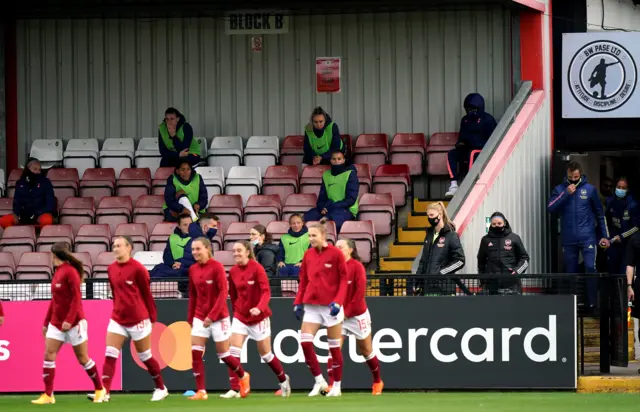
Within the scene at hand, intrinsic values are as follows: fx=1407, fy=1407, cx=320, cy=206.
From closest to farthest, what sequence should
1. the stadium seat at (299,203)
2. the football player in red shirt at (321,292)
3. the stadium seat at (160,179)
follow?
the football player in red shirt at (321,292)
the stadium seat at (299,203)
the stadium seat at (160,179)

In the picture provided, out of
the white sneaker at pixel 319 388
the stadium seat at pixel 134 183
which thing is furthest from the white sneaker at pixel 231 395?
the stadium seat at pixel 134 183

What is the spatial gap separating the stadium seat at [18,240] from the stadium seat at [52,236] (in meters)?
0.14

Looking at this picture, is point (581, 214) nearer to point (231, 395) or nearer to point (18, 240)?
point (231, 395)

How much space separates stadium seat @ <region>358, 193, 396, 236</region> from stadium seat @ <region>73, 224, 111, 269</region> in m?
3.79

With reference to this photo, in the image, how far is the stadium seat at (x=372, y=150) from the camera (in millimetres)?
22984

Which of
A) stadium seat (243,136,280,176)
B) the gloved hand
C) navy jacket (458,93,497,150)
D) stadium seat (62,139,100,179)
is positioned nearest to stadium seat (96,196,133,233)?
stadium seat (62,139,100,179)

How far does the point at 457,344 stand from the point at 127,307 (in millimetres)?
4241

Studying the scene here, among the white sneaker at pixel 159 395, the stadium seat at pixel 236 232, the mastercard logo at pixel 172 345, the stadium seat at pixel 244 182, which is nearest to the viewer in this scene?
the white sneaker at pixel 159 395

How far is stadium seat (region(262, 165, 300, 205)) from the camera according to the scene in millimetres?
22203

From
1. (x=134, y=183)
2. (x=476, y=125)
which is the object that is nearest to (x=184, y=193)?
(x=134, y=183)

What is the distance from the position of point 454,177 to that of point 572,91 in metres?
2.71

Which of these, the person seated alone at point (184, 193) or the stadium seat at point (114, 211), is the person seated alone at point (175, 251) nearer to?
the person seated alone at point (184, 193)

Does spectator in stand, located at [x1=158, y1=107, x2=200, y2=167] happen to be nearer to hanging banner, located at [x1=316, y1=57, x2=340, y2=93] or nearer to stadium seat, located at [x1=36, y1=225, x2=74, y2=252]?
stadium seat, located at [x1=36, y1=225, x2=74, y2=252]

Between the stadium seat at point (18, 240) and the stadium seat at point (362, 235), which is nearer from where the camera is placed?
the stadium seat at point (362, 235)
